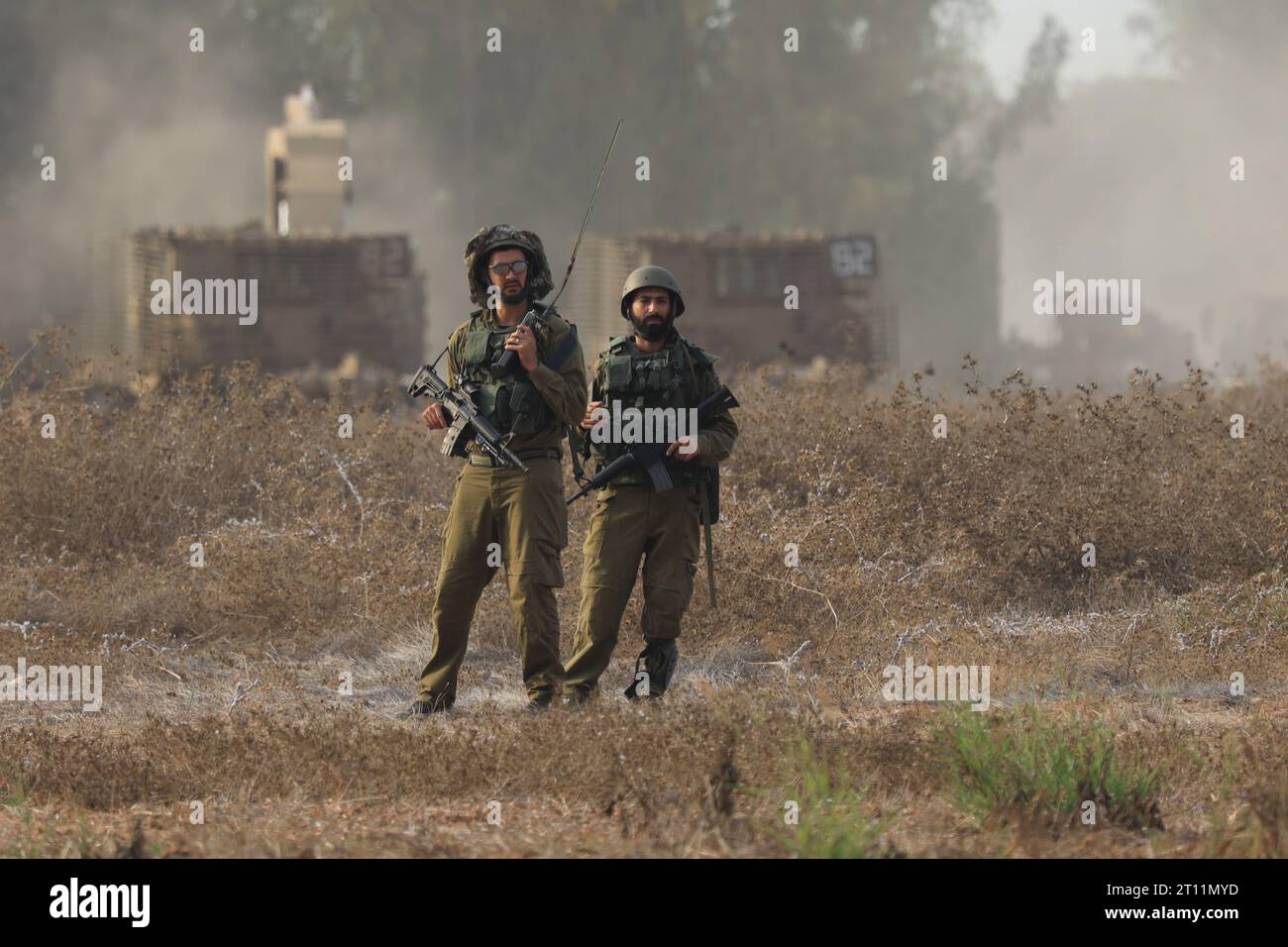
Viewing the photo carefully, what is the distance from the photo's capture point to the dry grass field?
5.12m

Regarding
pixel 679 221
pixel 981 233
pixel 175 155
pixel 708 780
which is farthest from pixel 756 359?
pixel 981 233

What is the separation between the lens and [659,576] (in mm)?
6684

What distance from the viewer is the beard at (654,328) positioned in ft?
22.0

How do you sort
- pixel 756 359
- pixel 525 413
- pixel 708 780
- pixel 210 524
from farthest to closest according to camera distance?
pixel 756 359 < pixel 210 524 < pixel 525 413 < pixel 708 780

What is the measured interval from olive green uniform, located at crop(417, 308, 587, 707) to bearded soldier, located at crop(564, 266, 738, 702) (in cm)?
14

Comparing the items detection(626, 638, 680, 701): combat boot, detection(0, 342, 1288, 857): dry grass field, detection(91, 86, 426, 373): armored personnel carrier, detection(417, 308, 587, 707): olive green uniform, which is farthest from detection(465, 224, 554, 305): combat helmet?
detection(91, 86, 426, 373): armored personnel carrier

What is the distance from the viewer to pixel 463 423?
21.7 ft

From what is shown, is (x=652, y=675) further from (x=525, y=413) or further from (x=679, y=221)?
(x=679, y=221)

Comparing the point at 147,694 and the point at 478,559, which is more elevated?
the point at 478,559

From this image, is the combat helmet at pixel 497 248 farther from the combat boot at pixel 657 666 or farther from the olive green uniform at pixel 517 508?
the combat boot at pixel 657 666

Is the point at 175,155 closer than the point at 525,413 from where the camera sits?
No
